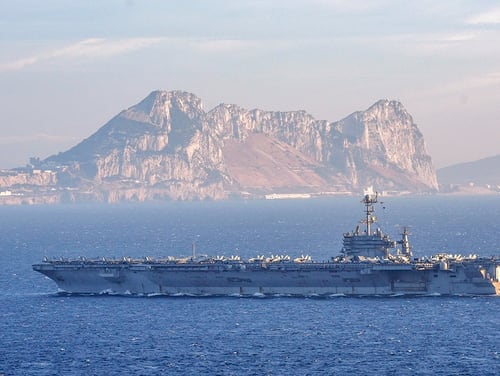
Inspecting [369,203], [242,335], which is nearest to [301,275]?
[369,203]

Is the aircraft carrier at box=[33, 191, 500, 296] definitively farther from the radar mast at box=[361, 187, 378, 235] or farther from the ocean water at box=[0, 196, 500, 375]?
the ocean water at box=[0, 196, 500, 375]

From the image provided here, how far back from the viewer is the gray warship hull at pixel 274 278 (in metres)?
66.8

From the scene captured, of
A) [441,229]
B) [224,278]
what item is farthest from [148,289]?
[441,229]

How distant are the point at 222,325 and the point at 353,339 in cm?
758

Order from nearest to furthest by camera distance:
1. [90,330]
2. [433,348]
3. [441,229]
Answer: [433,348]
[90,330]
[441,229]

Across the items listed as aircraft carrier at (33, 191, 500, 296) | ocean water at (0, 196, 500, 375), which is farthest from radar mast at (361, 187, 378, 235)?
ocean water at (0, 196, 500, 375)

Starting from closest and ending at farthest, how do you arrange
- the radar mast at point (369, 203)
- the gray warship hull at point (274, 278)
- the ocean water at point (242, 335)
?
the ocean water at point (242, 335) < the gray warship hull at point (274, 278) < the radar mast at point (369, 203)

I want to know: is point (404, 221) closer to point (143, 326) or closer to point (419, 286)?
point (419, 286)

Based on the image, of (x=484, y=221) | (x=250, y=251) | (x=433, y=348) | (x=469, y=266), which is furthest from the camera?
(x=484, y=221)

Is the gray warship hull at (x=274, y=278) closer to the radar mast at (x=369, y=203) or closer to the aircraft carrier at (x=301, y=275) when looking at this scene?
the aircraft carrier at (x=301, y=275)

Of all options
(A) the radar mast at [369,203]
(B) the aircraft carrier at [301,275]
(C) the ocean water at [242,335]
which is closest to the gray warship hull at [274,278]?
(B) the aircraft carrier at [301,275]

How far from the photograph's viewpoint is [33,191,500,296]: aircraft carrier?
Answer: 66.9 metres

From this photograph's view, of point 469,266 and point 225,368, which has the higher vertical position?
point 469,266

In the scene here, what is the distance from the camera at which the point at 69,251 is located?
114562mm
